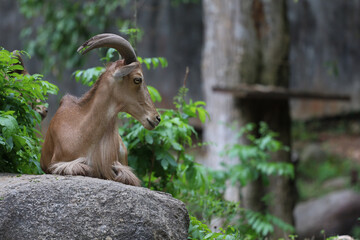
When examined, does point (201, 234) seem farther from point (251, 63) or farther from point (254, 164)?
point (251, 63)

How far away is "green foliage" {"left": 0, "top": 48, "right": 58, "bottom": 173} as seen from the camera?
4.25 metres

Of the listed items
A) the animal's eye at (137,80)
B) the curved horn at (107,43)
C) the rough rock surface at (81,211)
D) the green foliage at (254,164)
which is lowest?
the green foliage at (254,164)

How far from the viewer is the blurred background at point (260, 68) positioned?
947cm

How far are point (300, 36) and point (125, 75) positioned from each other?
15.5m

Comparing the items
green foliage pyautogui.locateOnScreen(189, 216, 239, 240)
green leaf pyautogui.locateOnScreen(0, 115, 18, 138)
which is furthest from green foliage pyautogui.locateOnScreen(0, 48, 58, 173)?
green foliage pyautogui.locateOnScreen(189, 216, 239, 240)

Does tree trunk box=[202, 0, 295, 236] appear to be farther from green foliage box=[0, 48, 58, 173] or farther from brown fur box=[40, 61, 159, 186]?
green foliage box=[0, 48, 58, 173]

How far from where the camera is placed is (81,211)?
3562mm

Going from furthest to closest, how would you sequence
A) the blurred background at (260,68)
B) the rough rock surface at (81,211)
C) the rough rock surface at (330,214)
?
1. the rough rock surface at (330,214)
2. the blurred background at (260,68)
3. the rough rock surface at (81,211)

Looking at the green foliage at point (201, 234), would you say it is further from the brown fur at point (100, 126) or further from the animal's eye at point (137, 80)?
the animal's eye at point (137, 80)

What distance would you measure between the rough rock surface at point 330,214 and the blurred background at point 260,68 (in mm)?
25

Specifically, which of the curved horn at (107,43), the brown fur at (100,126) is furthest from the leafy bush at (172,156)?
the curved horn at (107,43)

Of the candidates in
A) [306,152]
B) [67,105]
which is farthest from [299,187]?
[67,105]

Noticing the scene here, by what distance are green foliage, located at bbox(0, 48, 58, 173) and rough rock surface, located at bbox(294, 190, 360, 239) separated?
924 centimetres

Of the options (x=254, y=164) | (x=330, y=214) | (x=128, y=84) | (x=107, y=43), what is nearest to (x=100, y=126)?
(x=128, y=84)
